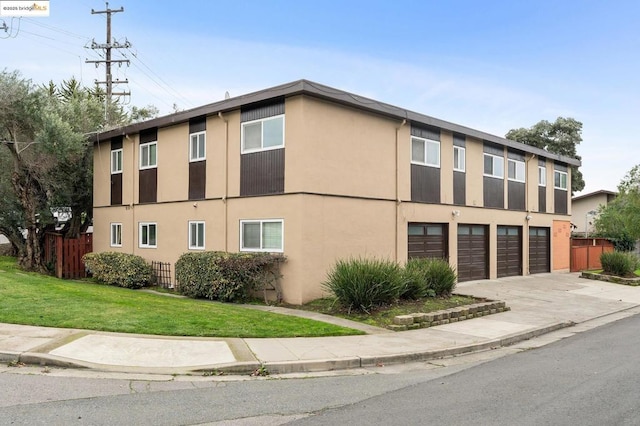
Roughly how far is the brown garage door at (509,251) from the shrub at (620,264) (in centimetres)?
402

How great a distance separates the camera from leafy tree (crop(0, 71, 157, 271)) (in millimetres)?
18703

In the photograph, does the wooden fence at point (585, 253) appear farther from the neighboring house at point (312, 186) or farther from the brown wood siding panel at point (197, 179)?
the brown wood siding panel at point (197, 179)

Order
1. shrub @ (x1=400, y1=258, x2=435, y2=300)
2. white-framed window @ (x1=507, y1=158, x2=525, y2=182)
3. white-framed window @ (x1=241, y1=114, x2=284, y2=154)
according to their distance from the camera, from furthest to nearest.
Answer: white-framed window @ (x1=507, y1=158, x2=525, y2=182) → white-framed window @ (x1=241, y1=114, x2=284, y2=154) → shrub @ (x1=400, y1=258, x2=435, y2=300)

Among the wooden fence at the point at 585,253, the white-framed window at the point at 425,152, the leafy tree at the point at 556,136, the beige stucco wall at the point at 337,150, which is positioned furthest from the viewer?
the leafy tree at the point at 556,136

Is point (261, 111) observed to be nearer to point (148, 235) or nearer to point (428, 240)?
point (148, 235)

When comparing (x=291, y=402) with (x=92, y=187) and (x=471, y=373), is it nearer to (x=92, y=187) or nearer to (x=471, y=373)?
(x=471, y=373)

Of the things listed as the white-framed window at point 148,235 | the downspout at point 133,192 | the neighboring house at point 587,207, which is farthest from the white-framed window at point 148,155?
the neighboring house at point 587,207

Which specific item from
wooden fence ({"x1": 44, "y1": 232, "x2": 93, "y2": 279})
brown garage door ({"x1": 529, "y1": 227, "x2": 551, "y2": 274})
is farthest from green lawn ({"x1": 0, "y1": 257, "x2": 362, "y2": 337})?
brown garage door ({"x1": 529, "y1": 227, "x2": 551, "y2": 274})

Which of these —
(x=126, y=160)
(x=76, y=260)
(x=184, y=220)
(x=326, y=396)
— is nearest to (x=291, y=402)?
(x=326, y=396)

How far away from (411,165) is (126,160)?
36.4 feet

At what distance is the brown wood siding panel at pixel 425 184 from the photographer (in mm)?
17531

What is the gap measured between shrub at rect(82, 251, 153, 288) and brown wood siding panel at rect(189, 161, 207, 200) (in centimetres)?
317

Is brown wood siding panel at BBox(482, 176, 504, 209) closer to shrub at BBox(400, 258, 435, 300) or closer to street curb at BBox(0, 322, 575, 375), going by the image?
shrub at BBox(400, 258, 435, 300)

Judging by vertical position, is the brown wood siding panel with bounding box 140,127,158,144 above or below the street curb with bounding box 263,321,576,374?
above
